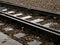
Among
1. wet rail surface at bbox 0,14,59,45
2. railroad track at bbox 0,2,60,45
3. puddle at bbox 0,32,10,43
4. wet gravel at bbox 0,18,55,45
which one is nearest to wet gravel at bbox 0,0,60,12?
railroad track at bbox 0,2,60,45

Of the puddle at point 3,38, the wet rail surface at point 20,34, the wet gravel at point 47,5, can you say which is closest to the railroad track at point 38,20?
the wet rail surface at point 20,34

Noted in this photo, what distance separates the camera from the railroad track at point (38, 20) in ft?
19.8

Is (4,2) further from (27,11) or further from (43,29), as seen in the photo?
(43,29)

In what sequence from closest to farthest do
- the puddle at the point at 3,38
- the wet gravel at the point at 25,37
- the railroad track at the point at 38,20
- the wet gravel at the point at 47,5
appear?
the wet gravel at the point at 25,37, the railroad track at the point at 38,20, the puddle at the point at 3,38, the wet gravel at the point at 47,5

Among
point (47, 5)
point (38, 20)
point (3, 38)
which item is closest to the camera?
point (3, 38)

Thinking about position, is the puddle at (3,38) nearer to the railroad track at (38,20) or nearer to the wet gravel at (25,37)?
the wet gravel at (25,37)

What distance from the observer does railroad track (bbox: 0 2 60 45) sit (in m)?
6.03

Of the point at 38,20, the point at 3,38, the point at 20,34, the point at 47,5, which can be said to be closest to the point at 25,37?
the point at 20,34

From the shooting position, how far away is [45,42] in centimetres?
589

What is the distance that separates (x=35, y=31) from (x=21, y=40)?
69cm

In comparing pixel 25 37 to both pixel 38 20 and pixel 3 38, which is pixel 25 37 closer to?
pixel 3 38

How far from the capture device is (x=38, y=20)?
25.1ft

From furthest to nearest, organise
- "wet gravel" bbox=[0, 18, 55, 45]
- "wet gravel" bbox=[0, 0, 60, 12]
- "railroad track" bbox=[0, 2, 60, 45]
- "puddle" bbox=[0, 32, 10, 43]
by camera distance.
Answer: "wet gravel" bbox=[0, 0, 60, 12] < "puddle" bbox=[0, 32, 10, 43] < "railroad track" bbox=[0, 2, 60, 45] < "wet gravel" bbox=[0, 18, 55, 45]

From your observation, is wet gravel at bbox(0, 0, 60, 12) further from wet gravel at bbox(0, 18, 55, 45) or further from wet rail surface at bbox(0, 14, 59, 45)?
wet gravel at bbox(0, 18, 55, 45)
